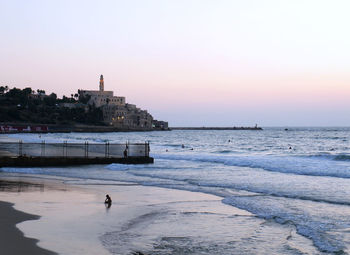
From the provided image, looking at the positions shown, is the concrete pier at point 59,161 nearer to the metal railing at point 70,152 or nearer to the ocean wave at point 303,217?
the metal railing at point 70,152

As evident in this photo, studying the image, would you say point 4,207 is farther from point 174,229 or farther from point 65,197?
point 174,229

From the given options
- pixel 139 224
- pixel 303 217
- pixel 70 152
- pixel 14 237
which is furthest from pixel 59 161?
pixel 14 237

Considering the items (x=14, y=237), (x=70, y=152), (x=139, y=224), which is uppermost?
(x=70, y=152)

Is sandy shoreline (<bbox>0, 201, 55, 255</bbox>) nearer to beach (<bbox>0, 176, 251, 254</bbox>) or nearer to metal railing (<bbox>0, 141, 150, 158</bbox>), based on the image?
beach (<bbox>0, 176, 251, 254</bbox>)

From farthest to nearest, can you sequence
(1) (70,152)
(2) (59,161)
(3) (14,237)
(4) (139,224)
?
(1) (70,152), (2) (59,161), (4) (139,224), (3) (14,237)

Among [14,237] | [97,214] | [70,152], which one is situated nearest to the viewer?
[14,237]

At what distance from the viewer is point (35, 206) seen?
17.9 m

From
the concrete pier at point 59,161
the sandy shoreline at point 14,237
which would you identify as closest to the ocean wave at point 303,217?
the sandy shoreline at point 14,237

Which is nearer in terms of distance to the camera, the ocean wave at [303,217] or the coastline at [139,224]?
the coastline at [139,224]

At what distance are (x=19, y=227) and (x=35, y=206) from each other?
4094 millimetres

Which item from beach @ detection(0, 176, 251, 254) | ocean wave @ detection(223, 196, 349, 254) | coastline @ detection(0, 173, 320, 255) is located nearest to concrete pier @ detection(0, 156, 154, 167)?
beach @ detection(0, 176, 251, 254)

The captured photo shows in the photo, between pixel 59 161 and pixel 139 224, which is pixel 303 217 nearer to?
pixel 139 224

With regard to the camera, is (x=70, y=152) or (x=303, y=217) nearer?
(x=303, y=217)

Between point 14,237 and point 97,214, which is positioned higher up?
point 14,237
